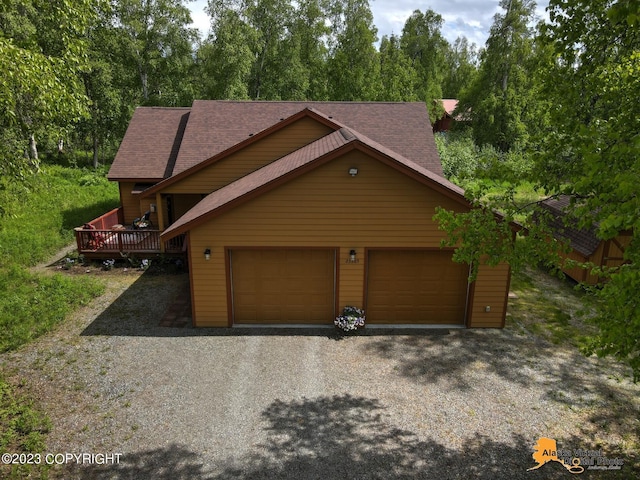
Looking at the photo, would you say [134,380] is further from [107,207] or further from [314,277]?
[107,207]

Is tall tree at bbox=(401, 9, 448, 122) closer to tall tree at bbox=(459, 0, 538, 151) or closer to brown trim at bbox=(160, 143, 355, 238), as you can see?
tall tree at bbox=(459, 0, 538, 151)

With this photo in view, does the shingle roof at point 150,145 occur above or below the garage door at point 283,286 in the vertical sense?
above

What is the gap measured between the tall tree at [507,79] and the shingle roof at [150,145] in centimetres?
2814

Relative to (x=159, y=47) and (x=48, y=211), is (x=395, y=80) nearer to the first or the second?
(x=159, y=47)

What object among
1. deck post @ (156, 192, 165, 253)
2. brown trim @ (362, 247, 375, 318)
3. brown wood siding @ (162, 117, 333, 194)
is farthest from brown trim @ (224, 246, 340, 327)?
deck post @ (156, 192, 165, 253)

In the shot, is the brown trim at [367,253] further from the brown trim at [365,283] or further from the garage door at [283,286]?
the garage door at [283,286]

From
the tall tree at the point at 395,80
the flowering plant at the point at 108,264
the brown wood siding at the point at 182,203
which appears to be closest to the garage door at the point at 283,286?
the flowering plant at the point at 108,264

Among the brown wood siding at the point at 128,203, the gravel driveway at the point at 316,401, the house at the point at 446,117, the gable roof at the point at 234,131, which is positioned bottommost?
the gravel driveway at the point at 316,401

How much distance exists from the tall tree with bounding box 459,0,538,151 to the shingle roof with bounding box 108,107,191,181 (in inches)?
1108

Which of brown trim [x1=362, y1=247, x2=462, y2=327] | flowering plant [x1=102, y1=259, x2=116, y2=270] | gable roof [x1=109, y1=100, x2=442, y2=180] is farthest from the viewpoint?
gable roof [x1=109, y1=100, x2=442, y2=180]

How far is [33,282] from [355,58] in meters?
32.8

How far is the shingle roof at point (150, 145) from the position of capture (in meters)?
18.8

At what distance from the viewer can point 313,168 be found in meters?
10.4

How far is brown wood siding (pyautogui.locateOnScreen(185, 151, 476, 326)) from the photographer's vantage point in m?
10.6
